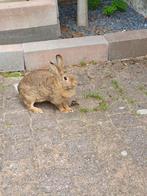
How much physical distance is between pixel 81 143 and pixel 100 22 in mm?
3142

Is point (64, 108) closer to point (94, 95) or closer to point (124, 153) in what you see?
point (94, 95)

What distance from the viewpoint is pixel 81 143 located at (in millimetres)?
3863

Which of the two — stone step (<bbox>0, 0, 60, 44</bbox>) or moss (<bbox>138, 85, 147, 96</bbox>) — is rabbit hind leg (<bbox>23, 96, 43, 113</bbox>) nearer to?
moss (<bbox>138, 85, 147, 96</bbox>)

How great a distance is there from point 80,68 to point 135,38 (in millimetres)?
891

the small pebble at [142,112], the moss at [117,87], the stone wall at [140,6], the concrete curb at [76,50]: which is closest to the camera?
the small pebble at [142,112]

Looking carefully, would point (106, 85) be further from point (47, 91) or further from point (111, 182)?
point (111, 182)

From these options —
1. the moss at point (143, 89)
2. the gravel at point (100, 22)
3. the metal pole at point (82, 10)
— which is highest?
the metal pole at point (82, 10)

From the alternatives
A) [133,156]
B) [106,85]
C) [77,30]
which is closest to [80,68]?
[106,85]

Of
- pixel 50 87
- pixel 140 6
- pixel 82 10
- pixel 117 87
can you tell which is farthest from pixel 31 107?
pixel 140 6

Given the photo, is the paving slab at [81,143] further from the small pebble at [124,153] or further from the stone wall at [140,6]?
the stone wall at [140,6]

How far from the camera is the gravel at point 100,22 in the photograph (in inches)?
243

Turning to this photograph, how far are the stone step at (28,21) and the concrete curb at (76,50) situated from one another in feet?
0.82

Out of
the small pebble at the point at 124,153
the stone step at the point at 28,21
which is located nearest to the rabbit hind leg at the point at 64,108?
the small pebble at the point at 124,153

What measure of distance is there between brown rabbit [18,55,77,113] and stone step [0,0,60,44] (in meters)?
1.32
